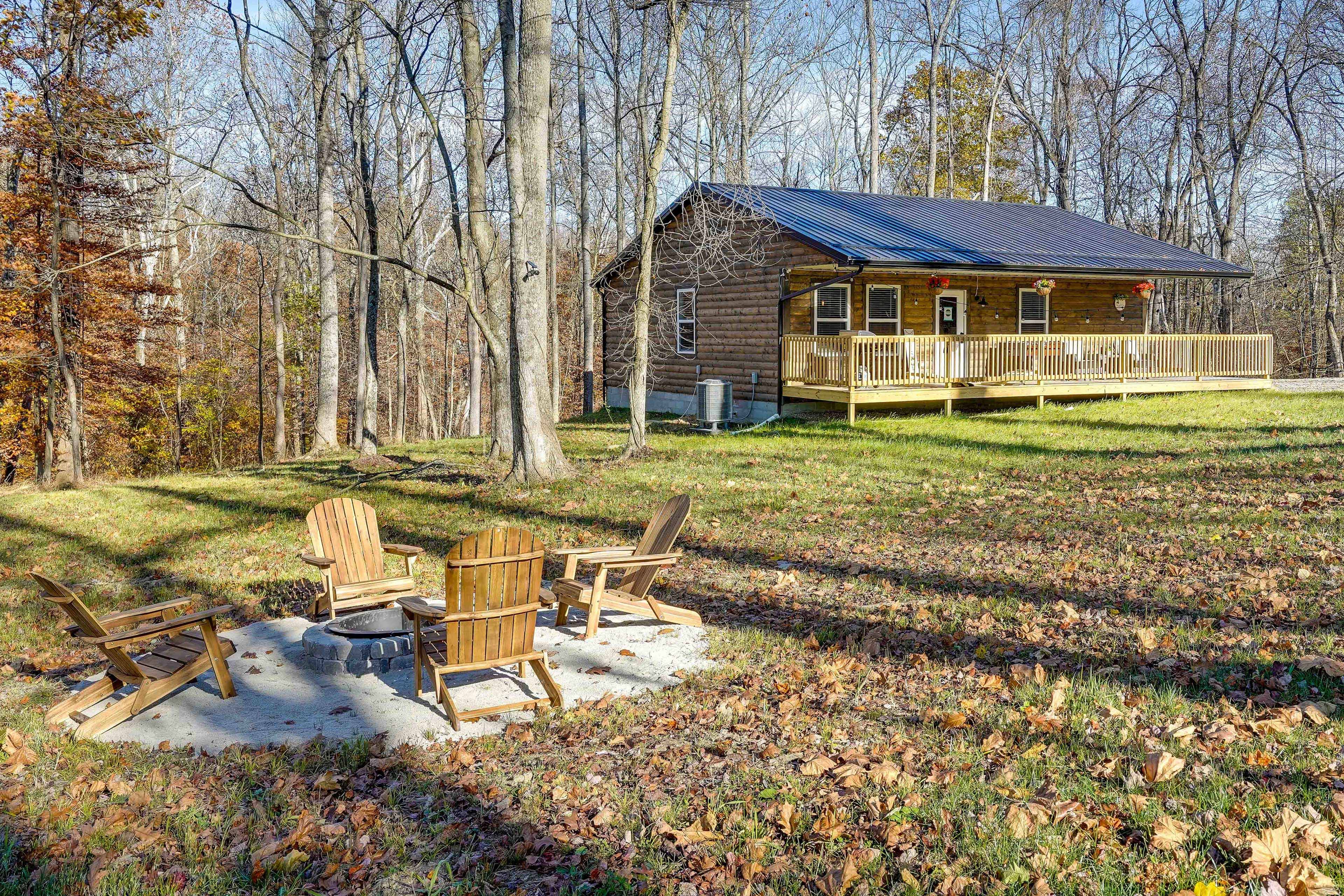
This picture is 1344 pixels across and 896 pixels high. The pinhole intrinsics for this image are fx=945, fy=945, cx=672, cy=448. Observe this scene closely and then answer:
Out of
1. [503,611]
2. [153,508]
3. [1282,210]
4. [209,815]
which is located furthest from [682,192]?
[1282,210]

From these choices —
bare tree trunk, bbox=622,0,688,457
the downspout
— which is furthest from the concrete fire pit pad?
the downspout

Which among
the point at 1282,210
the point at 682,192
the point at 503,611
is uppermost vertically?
the point at 1282,210

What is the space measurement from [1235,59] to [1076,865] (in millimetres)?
36768

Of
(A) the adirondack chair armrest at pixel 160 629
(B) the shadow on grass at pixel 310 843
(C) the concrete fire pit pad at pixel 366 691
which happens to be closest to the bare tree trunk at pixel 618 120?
(C) the concrete fire pit pad at pixel 366 691

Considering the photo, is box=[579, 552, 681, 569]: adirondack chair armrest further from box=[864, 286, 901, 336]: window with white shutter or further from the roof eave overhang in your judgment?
box=[864, 286, 901, 336]: window with white shutter

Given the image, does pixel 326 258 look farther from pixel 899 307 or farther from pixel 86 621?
pixel 86 621

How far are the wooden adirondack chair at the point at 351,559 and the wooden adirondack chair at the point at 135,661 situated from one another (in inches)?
47.2

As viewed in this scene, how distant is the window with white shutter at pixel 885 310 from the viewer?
21406mm

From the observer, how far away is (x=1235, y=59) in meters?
32.1

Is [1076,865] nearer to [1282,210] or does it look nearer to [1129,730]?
[1129,730]

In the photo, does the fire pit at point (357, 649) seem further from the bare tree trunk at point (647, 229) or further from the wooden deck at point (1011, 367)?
the wooden deck at point (1011, 367)

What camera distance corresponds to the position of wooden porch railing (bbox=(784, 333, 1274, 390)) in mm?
18234

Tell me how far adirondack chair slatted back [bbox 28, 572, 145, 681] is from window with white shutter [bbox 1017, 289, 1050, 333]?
21.5 meters

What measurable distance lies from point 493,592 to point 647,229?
10.8 m
